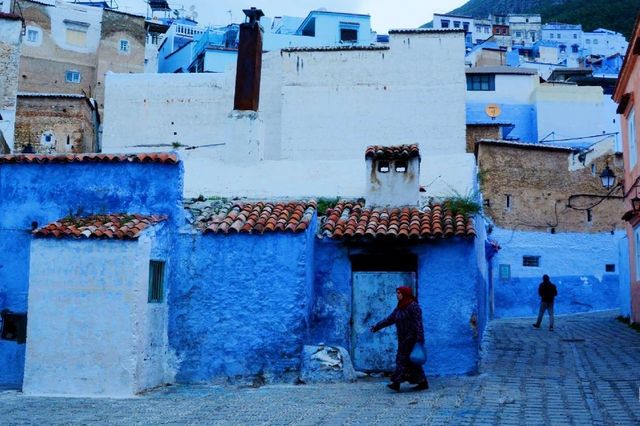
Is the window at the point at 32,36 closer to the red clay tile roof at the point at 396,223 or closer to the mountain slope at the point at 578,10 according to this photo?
the red clay tile roof at the point at 396,223

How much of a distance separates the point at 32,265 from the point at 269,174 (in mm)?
6753

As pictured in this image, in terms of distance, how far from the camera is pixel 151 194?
12594 millimetres

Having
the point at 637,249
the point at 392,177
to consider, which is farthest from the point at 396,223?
the point at 637,249

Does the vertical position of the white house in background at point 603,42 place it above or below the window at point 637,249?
above

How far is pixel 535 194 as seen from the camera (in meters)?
31.9

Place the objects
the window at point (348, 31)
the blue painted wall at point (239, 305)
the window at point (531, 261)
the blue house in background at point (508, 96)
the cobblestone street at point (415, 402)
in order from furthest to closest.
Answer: the window at point (348, 31) → the blue house in background at point (508, 96) → the window at point (531, 261) → the blue painted wall at point (239, 305) → the cobblestone street at point (415, 402)

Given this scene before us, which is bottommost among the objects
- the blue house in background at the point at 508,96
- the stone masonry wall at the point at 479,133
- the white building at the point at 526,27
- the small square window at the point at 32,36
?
the stone masonry wall at the point at 479,133

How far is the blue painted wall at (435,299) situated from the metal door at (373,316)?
15 centimetres

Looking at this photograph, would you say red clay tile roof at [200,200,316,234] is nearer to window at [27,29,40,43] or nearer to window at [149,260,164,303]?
window at [149,260,164,303]

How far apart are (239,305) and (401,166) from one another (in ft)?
14.5

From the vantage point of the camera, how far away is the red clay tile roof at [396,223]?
41.4ft

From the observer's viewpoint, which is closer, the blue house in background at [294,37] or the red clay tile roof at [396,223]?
the red clay tile roof at [396,223]

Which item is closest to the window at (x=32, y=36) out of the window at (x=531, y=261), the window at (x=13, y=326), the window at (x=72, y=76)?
the window at (x=72, y=76)

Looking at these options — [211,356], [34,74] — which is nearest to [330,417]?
[211,356]
